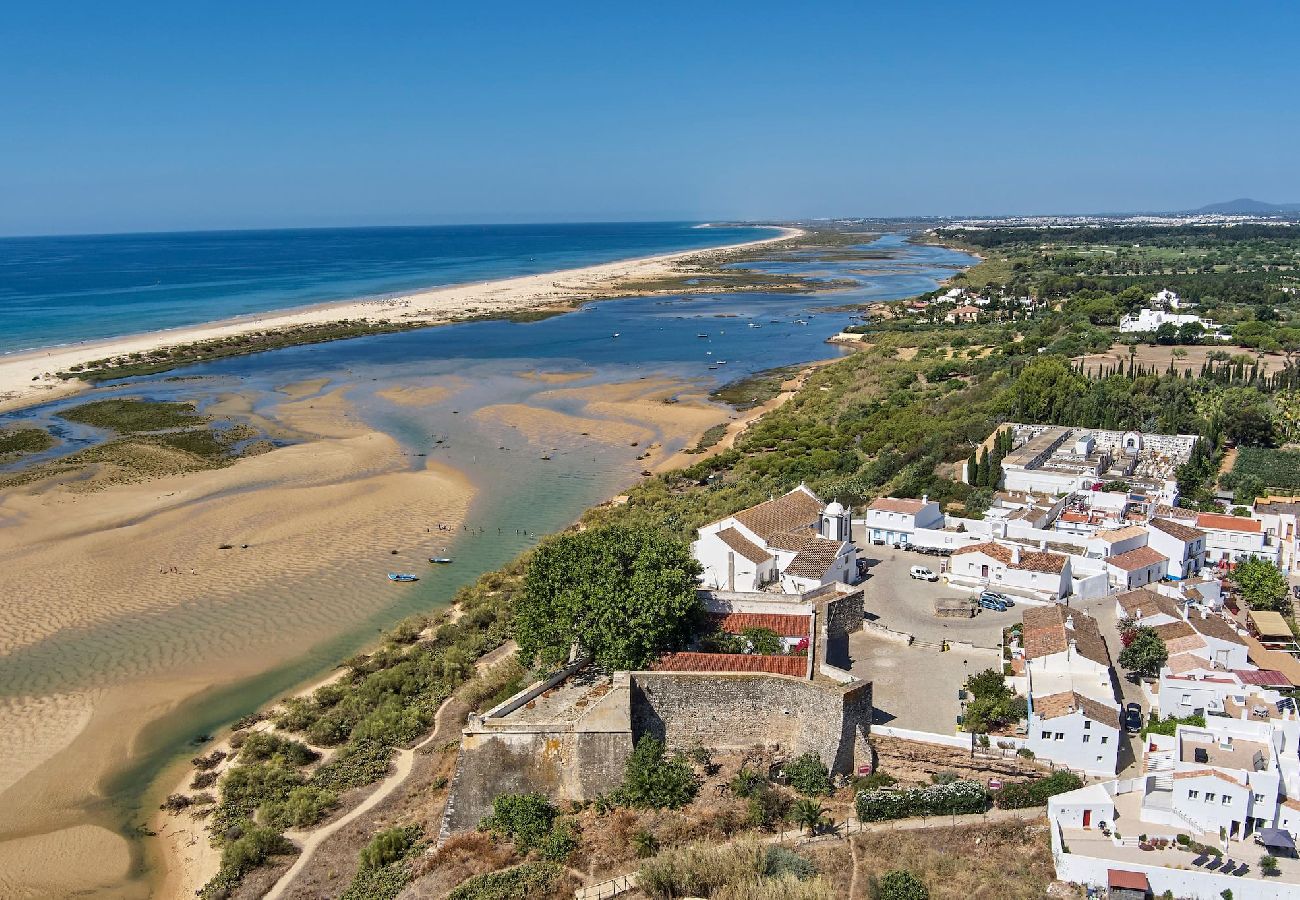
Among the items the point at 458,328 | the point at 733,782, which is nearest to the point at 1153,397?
the point at 733,782

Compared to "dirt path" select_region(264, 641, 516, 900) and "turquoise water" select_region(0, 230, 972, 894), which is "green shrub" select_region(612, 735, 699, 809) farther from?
"turquoise water" select_region(0, 230, 972, 894)

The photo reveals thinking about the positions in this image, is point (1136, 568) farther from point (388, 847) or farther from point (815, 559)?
point (388, 847)

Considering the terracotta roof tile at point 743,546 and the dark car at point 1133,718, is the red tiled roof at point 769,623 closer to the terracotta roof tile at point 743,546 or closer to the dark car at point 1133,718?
the terracotta roof tile at point 743,546

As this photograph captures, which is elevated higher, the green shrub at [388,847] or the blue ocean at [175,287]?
the blue ocean at [175,287]

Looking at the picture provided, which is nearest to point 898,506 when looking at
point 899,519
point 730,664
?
point 899,519

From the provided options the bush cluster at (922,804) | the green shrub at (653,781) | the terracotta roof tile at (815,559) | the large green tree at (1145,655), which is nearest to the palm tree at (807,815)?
the bush cluster at (922,804)

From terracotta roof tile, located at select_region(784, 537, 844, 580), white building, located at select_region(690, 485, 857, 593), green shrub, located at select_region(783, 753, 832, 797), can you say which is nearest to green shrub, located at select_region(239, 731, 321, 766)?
green shrub, located at select_region(783, 753, 832, 797)
